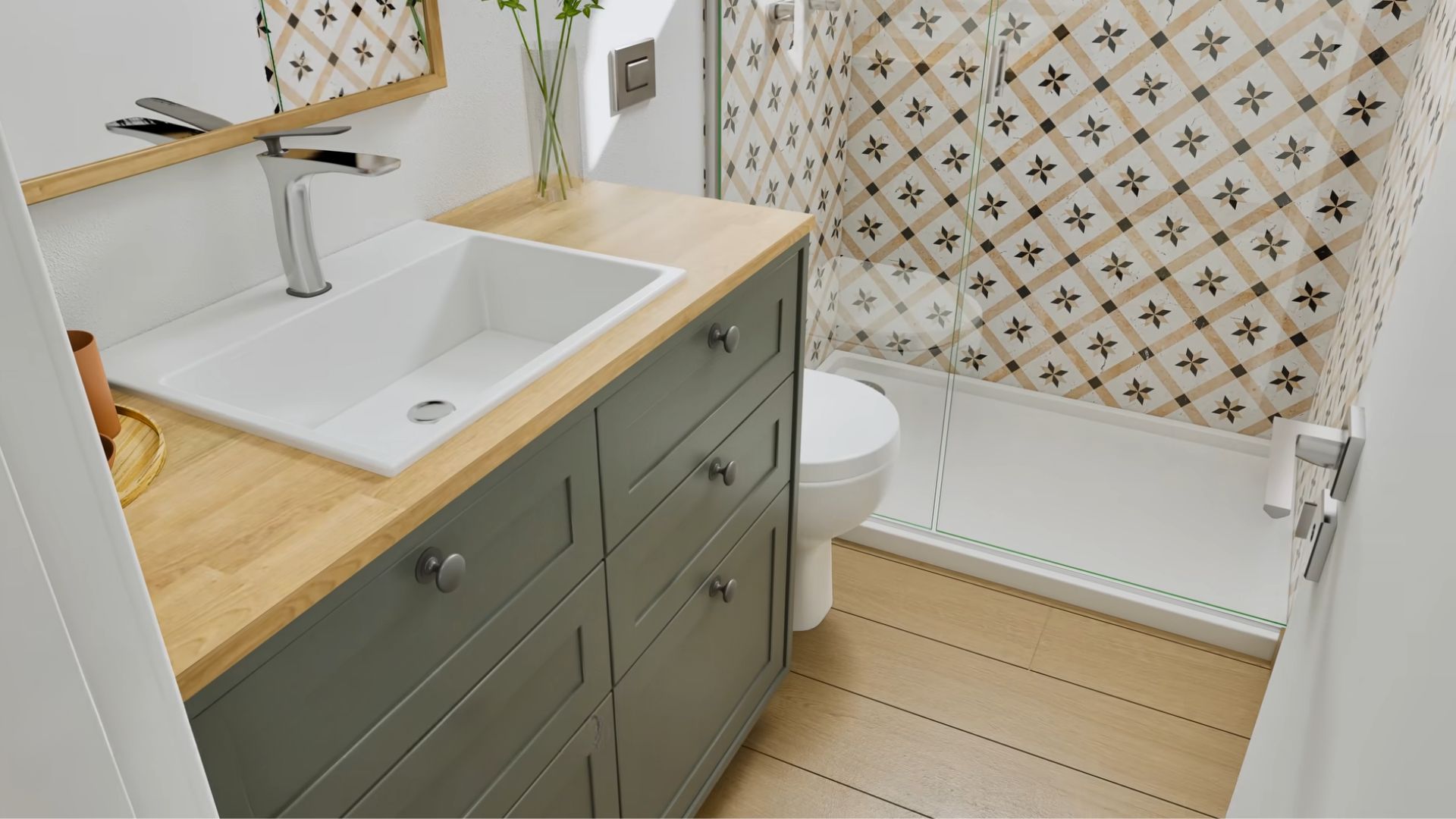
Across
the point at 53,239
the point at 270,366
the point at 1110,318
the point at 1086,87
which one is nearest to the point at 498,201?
the point at 270,366

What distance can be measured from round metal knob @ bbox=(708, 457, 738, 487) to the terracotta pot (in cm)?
75

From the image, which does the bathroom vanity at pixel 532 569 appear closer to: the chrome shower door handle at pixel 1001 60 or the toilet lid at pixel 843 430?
the toilet lid at pixel 843 430

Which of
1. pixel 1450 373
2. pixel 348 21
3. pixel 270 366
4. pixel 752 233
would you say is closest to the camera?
pixel 1450 373

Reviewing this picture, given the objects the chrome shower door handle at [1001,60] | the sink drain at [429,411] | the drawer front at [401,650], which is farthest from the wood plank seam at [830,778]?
the chrome shower door handle at [1001,60]

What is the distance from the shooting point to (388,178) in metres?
1.52

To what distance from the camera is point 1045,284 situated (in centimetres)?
293

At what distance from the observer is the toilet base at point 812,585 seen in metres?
2.17

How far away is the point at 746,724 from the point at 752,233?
90cm

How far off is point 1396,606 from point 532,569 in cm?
78

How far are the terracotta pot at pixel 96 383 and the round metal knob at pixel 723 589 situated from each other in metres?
0.86

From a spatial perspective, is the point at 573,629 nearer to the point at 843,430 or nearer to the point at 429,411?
the point at 429,411

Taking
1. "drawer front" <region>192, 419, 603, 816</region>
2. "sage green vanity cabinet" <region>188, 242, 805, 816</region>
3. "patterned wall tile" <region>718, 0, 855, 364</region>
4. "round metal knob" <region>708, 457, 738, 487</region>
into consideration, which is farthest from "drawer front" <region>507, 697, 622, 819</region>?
"patterned wall tile" <region>718, 0, 855, 364</region>

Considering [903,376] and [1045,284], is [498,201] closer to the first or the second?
[903,376]

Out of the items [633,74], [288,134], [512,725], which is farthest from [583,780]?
[633,74]
